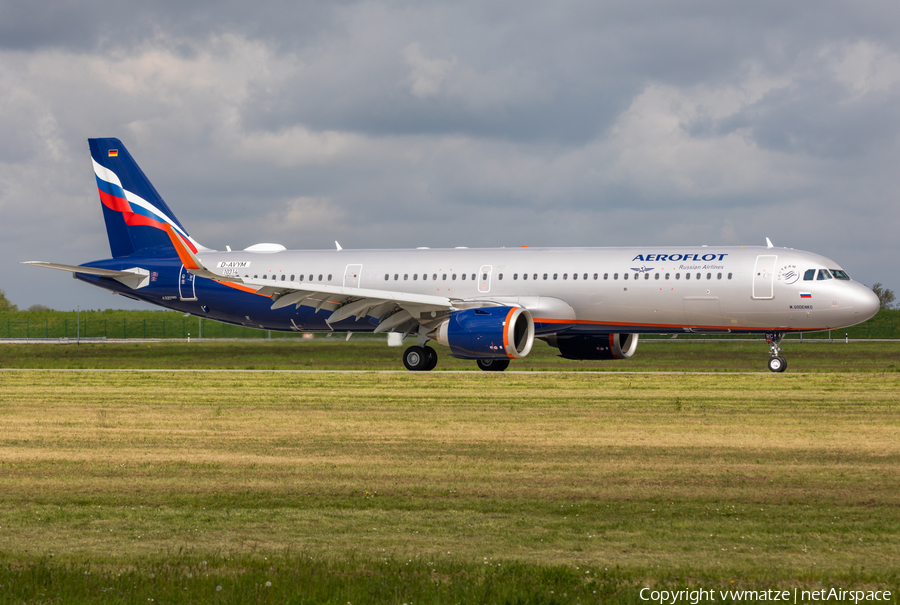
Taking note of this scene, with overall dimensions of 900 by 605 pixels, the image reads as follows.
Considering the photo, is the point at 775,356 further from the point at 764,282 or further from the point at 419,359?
the point at 419,359

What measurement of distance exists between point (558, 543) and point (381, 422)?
9.32m

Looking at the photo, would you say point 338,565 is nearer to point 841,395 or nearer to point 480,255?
point 841,395

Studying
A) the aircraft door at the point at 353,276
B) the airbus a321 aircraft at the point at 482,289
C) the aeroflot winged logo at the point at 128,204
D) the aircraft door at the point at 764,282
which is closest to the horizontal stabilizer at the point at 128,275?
the airbus a321 aircraft at the point at 482,289

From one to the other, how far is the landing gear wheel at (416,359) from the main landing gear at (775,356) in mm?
11021

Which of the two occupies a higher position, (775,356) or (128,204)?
(128,204)

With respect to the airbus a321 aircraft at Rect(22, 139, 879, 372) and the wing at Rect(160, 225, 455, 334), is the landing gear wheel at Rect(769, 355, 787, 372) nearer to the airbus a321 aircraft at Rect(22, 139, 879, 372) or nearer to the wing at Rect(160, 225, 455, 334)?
the airbus a321 aircraft at Rect(22, 139, 879, 372)

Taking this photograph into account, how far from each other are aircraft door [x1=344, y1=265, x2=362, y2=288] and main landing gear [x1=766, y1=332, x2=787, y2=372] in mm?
13911

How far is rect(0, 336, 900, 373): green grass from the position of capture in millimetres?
33594

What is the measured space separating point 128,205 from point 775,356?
2477cm

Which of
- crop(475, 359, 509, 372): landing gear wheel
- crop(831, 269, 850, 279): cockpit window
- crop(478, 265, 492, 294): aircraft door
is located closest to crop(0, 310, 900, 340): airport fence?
crop(475, 359, 509, 372): landing gear wheel

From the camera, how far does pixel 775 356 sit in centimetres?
2973

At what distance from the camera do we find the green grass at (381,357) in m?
33.6

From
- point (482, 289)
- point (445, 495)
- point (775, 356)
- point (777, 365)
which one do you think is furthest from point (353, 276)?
point (445, 495)

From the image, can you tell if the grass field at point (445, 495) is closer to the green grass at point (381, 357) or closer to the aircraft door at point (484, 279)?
the aircraft door at point (484, 279)
